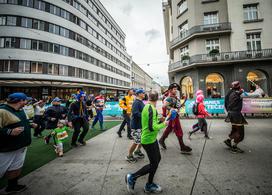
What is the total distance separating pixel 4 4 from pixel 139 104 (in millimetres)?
30499

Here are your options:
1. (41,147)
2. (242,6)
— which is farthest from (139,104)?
(242,6)

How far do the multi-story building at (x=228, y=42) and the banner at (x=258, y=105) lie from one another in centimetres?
743

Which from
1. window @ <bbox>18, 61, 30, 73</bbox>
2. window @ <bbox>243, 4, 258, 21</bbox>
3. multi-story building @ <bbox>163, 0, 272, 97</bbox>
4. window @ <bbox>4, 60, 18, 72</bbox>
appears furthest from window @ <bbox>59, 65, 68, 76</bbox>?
window @ <bbox>243, 4, 258, 21</bbox>

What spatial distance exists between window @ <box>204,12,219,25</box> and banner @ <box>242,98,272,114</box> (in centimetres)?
1423

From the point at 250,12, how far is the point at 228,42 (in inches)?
192

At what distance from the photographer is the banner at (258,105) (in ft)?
33.7

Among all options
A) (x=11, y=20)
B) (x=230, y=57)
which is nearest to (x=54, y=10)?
(x=11, y=20)

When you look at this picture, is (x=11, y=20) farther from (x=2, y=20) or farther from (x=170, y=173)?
(x=170, y=173)

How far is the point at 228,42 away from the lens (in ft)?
63.0

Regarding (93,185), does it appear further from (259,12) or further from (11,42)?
(11,42)

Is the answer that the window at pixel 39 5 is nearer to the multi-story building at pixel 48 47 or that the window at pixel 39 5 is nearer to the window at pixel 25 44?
the multi-story building at pixel 48 47

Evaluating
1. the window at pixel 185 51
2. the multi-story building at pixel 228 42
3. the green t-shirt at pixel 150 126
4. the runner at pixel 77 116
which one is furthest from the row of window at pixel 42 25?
the green t-shirt at pixel 150 126

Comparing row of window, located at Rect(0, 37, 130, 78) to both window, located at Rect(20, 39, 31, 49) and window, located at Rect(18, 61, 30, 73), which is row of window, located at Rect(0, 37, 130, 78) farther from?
window, located at Rect(18, 61, 30, 73)

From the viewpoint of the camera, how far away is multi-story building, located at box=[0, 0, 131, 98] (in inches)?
848
